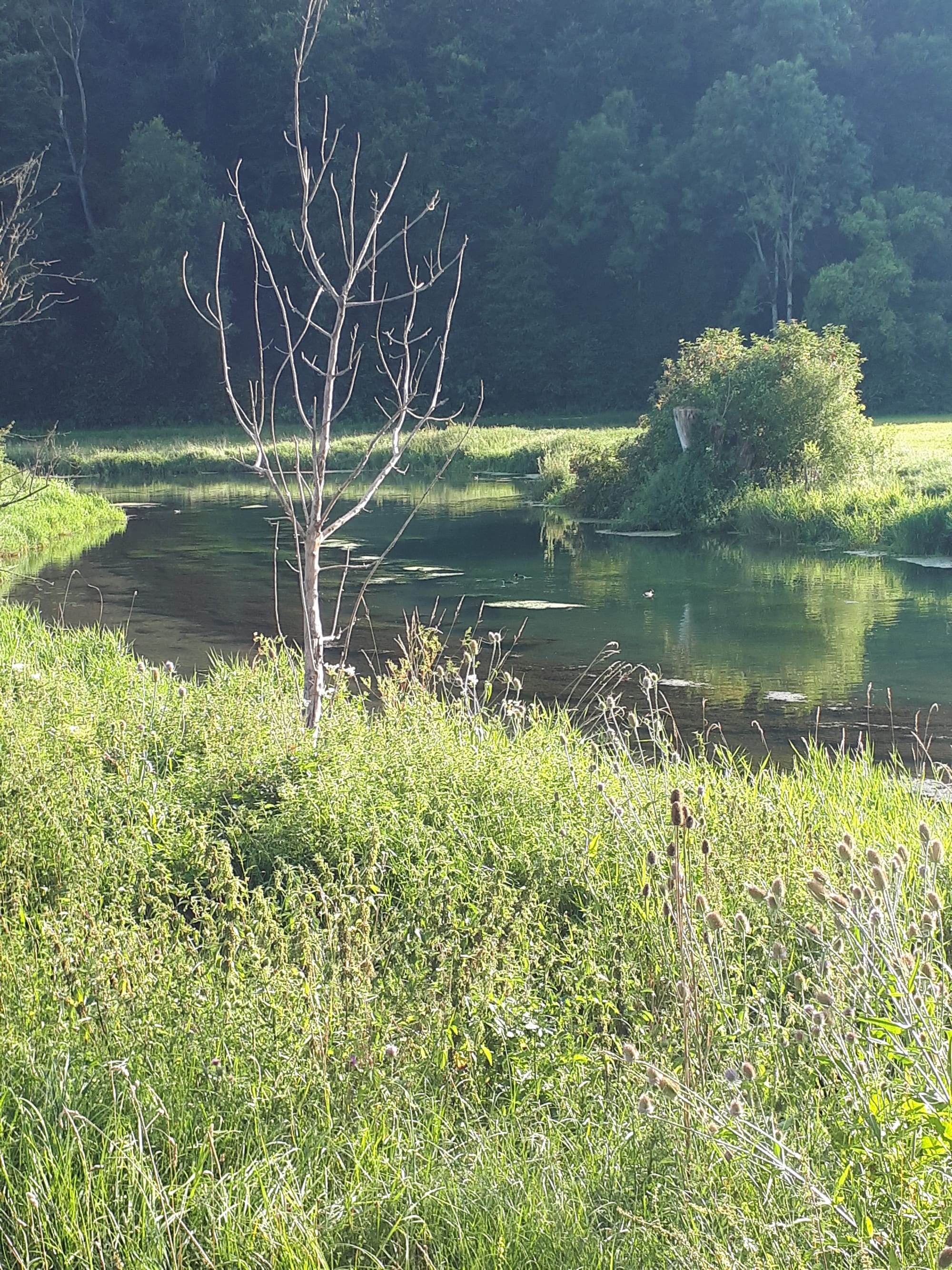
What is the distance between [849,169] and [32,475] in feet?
164

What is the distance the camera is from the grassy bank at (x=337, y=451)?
33.5 meters

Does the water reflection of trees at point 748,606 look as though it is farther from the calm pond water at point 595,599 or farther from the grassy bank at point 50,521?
the grassy bank at point 50,521

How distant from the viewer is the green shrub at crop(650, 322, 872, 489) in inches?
797

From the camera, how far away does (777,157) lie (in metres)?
52.8

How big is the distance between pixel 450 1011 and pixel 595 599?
35.8 ft

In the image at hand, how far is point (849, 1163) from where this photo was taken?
2402mm

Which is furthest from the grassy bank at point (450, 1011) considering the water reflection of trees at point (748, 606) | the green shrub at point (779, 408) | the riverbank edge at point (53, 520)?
the green shrub at point (779, 408)

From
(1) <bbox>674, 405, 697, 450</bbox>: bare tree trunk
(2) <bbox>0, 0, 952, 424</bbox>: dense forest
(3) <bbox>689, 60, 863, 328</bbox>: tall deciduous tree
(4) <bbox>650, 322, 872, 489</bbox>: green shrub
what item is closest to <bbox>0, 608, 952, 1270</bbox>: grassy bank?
(4) <bbox>650, 322, 872, 489</bbox>: green shrub

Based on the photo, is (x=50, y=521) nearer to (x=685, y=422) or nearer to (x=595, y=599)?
(x=685, y=422)

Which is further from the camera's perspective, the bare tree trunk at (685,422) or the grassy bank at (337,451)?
the grassy bank at (337,451)

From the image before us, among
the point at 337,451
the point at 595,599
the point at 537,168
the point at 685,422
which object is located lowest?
the point at 595,599

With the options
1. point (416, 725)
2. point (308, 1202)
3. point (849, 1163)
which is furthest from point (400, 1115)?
point (416, 725)

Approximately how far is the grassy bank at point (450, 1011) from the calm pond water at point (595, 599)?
4.74 m

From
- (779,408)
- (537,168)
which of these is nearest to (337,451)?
(779,408)
